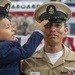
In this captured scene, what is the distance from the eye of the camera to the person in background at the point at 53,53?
3617mm

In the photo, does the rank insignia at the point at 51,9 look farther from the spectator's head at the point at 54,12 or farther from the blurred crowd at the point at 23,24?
the blurred crowd at the point at 23,24

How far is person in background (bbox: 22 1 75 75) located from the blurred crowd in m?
9.26

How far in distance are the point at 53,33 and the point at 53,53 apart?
0.72ft

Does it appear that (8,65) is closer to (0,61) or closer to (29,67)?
(0,61)

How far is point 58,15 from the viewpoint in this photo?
372 centimetres

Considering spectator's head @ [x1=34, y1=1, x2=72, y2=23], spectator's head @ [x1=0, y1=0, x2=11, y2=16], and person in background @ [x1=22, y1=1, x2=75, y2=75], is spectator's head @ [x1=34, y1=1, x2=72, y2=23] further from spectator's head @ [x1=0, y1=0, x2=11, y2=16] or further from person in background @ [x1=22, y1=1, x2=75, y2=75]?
spectator's head @ [x1=0, y1=0, x2=11, y2=16]

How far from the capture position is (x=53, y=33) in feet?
12.0

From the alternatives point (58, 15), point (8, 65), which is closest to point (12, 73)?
point (8, 65)

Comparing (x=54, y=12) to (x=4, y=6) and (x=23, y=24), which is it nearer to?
(x=4, y=6)

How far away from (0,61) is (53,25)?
2.27 feet

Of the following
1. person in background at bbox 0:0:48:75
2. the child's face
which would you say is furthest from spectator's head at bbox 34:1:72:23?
the child's face

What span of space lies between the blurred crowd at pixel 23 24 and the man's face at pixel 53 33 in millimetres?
9327

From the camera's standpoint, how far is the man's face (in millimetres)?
3646

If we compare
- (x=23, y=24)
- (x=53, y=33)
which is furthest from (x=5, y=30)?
(x=23, y=24)
